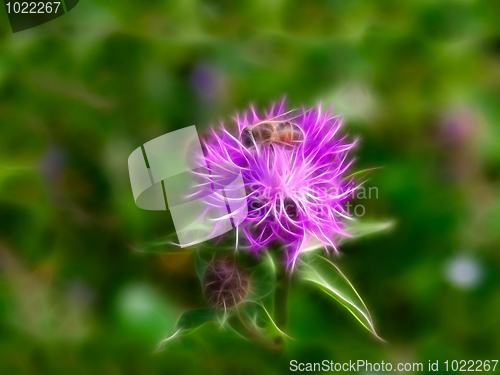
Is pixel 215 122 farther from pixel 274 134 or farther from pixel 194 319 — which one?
pixel 194 319

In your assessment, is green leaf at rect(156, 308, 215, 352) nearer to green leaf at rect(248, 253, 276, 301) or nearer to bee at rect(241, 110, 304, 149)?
green leaf at rect(248, 253, 276, 301)

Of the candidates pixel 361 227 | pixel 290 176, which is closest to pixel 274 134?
pixel 290 176

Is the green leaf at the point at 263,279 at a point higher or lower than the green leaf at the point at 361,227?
lower

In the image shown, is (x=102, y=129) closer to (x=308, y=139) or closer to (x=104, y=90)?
(x=104, y=90)

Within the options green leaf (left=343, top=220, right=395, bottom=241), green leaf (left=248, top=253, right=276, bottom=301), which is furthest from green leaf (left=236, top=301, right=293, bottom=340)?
green leaf (left=343, top=220, right=395, bottom=241)

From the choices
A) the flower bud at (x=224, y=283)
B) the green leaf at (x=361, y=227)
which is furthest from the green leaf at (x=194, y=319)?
the green leaf at (x=361, y=227)

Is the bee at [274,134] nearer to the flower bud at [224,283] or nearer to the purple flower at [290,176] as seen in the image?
the purple flower at [290,176]

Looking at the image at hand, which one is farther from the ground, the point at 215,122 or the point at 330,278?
the point at 215,122
